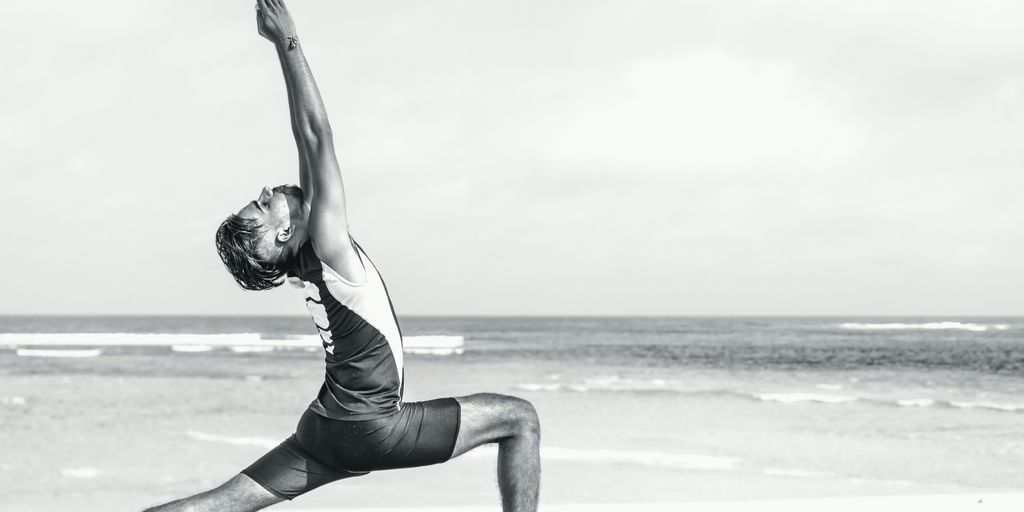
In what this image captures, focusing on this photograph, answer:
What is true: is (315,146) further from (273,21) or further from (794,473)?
(794,473)

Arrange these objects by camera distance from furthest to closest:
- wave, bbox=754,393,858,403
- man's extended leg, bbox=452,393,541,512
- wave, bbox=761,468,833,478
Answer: wave, bbox=754,393,858,403 < wave, bbox=761,468,833,478 < man's extended leg, bbox=452,393,541,512

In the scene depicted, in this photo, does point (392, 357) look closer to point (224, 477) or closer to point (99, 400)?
point (224, 477)

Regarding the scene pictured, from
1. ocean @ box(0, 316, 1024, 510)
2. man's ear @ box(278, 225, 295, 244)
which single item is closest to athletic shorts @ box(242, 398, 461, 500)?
man's ear @ box(278, 225, 295, 244)

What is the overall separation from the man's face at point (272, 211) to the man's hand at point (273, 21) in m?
0.47

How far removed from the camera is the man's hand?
289 centimetres

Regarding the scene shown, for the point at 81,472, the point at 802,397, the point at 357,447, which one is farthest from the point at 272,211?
the point at 802,397

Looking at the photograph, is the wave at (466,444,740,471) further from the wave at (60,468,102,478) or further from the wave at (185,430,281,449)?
the wave at (60,468,102,478)

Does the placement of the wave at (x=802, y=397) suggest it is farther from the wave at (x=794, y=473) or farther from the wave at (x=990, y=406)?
the wave at (x=794, y=473)

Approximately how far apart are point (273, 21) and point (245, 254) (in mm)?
723

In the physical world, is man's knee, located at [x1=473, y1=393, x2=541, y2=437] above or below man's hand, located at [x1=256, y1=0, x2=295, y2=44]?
below

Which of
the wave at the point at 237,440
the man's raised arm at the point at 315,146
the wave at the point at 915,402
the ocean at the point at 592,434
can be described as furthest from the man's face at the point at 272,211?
the wave at the point at 915,402

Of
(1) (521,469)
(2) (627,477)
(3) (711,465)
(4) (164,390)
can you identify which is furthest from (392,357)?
(4) (164,390)

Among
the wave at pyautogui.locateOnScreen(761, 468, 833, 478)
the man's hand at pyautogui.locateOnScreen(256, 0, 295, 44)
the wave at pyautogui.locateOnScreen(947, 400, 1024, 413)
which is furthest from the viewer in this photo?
the wave at pyautogui.locateOnScreen(947, 400, 1024, 413)

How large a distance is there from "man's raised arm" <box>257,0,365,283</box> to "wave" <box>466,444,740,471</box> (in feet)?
20.3
